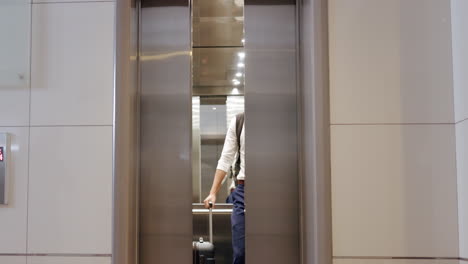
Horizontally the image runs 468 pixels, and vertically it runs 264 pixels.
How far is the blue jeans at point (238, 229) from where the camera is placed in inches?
72.9

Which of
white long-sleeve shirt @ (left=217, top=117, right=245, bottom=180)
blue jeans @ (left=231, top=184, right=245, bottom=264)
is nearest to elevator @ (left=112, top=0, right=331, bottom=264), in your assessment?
blue jeans @ (left=231, top=184, right=245, bottom=264)

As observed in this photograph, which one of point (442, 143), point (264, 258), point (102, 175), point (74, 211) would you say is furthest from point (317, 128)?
point (74, 211)

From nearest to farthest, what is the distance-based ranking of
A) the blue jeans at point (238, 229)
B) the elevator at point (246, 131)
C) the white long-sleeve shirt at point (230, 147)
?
the elevator at point (246, 131) → the blue jeans at point (238, 229) → the white long-sleeve shirt at point (230, 147)

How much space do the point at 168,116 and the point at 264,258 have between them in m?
0.60

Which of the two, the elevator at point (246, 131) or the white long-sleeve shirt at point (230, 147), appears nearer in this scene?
the elevator at point (246, 131)

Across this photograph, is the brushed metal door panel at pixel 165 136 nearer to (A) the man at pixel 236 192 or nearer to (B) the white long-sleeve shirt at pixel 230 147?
(A) the man at pixel 236 192

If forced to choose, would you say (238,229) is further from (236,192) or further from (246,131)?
(246,131)

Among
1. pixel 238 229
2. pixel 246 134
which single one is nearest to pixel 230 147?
pixel 238 229

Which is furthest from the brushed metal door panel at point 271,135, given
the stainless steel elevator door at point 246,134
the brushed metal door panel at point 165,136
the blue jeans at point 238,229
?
the blue jeans at point 238,229

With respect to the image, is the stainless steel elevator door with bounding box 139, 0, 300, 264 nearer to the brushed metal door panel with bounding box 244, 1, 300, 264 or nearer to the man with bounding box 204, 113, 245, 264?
the brushed metal door panel with bounding box 244, 1, 300, 264

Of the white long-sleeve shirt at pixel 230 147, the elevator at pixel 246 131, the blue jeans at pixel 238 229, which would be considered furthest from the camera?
the white long-sleeve shirt at pixel 230 147

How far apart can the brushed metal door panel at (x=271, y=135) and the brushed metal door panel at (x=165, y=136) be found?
217 millimetres

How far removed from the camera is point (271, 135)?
148cm

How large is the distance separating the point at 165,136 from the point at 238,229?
2.11 feet
